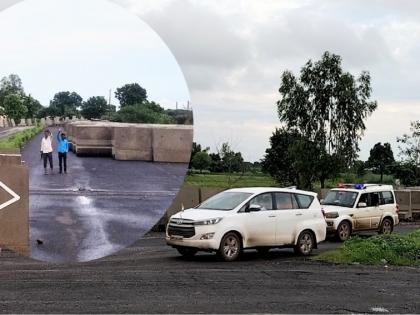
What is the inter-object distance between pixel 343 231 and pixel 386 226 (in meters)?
2.25

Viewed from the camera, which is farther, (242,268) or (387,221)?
(387,221)

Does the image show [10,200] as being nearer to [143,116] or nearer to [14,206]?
[14,206]

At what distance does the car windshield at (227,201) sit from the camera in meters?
13.1

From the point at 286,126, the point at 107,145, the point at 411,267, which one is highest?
the point at 286,126

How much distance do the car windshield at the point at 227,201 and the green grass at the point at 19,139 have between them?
374 inches

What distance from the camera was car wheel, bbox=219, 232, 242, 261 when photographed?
12453 millimetres

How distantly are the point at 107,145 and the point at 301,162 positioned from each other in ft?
85.4

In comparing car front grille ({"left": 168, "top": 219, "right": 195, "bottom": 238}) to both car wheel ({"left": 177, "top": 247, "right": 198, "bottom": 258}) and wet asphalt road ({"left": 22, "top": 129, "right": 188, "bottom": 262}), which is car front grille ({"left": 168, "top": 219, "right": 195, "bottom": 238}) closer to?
car wheel ({"left": 177, "top": 247, "right": 198, "bottom": 258})

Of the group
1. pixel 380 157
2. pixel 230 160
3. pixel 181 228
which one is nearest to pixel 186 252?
pixel 181 228

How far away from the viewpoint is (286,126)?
3000cm

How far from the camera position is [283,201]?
13750 mm

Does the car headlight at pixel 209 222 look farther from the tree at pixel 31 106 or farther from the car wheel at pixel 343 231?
the tree at pixel 31 106

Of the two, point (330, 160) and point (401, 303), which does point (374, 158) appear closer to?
point (330, 160)

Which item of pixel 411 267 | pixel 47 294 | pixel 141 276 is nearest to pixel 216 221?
pixel 141 276
